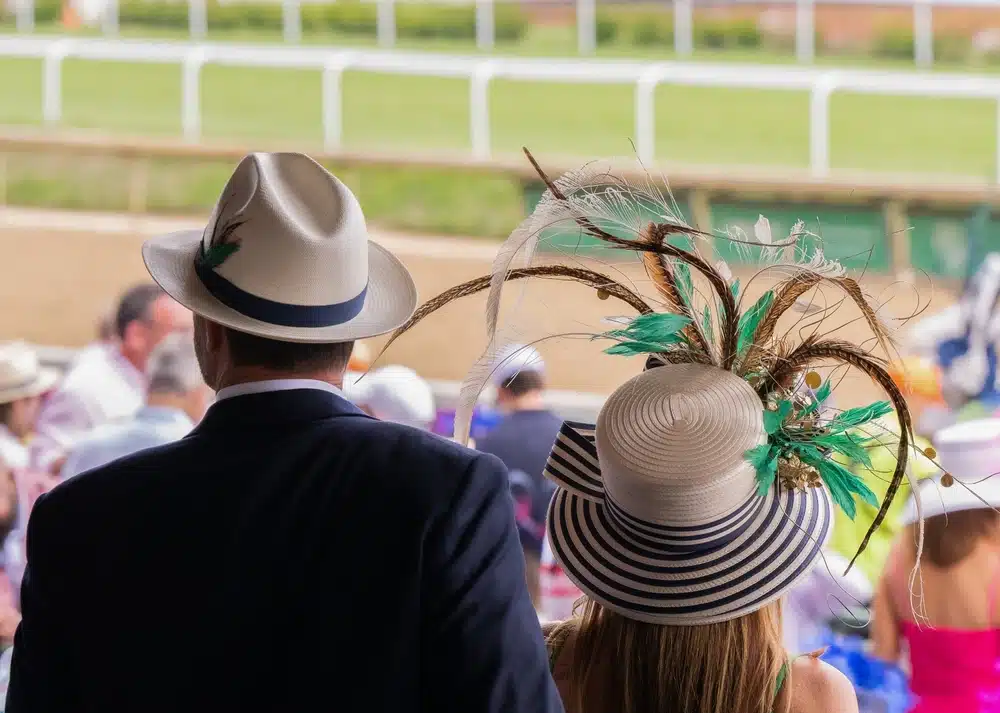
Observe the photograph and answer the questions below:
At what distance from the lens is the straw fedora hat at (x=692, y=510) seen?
1418 mm

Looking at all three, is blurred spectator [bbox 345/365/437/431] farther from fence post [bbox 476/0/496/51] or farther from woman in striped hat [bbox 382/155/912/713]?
fence post [bbox 476/0/496/51]

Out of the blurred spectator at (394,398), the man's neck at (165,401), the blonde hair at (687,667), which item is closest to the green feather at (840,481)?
the blonde hair at (687,667)

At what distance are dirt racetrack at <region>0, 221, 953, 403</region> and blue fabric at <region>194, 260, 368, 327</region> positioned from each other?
7.23 m

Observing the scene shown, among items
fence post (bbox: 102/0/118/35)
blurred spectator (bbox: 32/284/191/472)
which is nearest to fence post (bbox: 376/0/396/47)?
fence post (bbox: 102/0/118/35)

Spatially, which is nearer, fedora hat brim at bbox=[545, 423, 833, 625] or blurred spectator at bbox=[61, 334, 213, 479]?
fedora hat brim at bbox=[545, 423, 833, 625]

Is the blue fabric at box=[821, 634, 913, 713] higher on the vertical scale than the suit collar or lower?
lower

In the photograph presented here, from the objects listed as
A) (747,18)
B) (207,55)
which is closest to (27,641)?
(207,55)

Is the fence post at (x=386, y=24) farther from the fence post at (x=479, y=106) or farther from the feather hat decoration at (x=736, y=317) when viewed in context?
the feather hat decoration at (x=736, y=317)

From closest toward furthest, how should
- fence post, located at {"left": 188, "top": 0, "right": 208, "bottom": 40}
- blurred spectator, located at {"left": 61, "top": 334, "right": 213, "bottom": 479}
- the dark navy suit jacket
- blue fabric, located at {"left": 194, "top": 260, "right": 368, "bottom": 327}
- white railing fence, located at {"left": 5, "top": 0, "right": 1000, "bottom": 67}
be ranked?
the dark navy suit jacket, blue fabric, located at {"left": 194, "top": 260, "right": 368, "bottom": 327}, blurred spectator, located at {"left": 61, "top": 334, "right": 213, "bottom": 479}, white railing fence, located at {"left": 5, "top": 0, "right": 1000, "bottom": 67}, fence post, located at {"left": 188, "top": 0, "right": 208, "bottom": 40}

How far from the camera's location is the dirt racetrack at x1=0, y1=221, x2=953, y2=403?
902 cm

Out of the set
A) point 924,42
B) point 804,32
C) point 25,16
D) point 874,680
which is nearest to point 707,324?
point 874,680

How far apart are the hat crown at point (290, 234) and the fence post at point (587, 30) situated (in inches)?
780

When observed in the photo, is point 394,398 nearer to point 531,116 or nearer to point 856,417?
point 856,417

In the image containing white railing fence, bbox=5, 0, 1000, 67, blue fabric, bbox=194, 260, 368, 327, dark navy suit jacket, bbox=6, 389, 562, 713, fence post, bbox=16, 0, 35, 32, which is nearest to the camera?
dark navy suit jacket, bbox=6, 389, 562, 713
